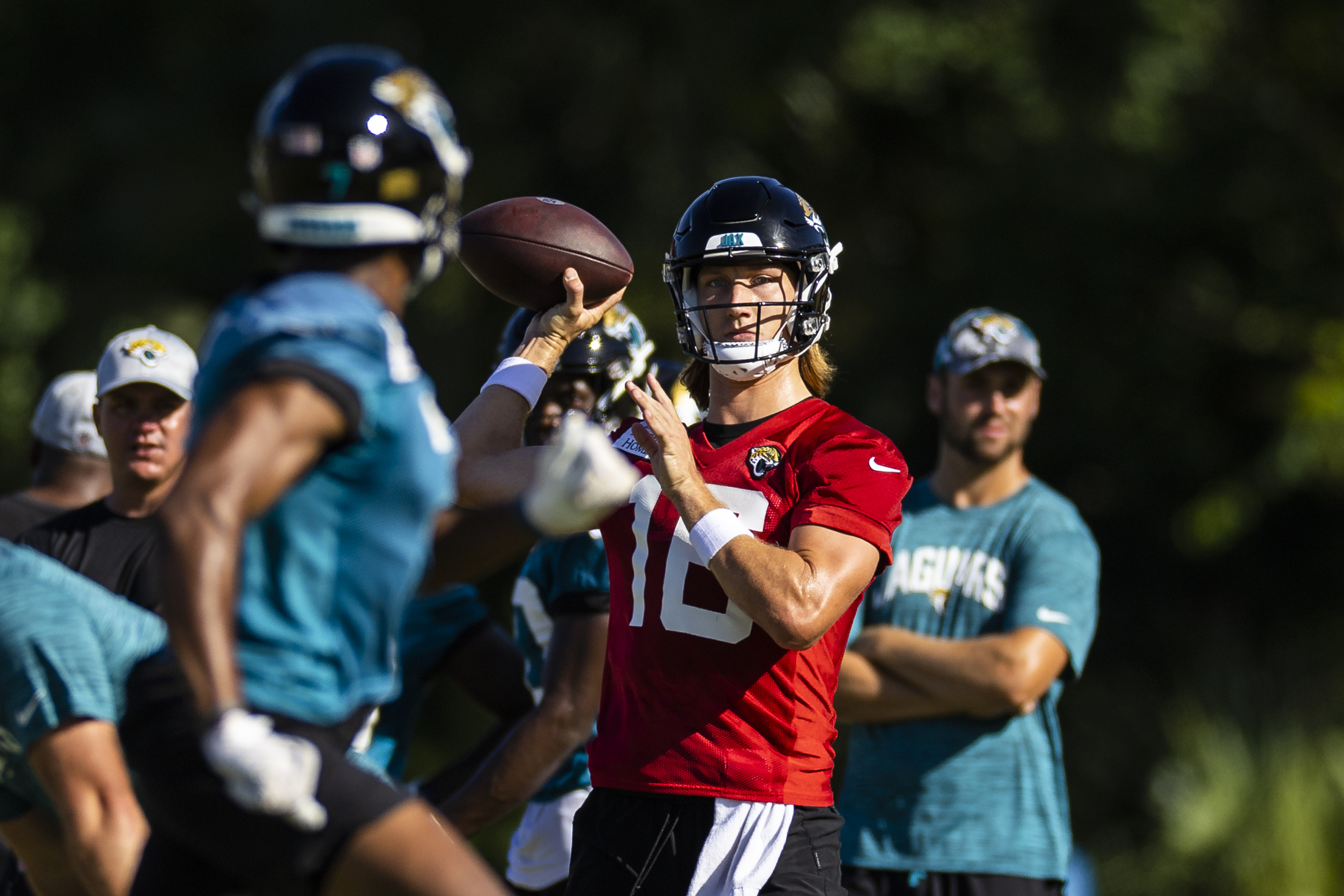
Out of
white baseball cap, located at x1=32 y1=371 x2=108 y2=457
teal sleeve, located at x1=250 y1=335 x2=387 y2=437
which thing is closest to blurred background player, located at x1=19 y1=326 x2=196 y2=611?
white baseball cap, located at x1=32 y1=371 x2=108 y2=457

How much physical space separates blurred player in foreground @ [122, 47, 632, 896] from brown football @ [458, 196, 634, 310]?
3.45 ft

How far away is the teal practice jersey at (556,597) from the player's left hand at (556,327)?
29.5 inches

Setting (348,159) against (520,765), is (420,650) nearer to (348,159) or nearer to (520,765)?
(520,765)

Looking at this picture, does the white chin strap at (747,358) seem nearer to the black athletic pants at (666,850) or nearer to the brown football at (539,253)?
the brown football at (539,253)

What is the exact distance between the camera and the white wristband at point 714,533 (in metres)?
3.29

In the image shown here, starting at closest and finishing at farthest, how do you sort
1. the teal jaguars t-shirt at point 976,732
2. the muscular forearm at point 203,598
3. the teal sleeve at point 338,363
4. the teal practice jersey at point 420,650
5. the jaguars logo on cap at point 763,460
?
1. the muscular forearm at point 203,598
2. the teal sleeve at point 338,363
3. the jaguars logo on cap at point 763,460
4. the teal practice jersey at point 420,650
5. the teal jaguars t-shirt at point 976,732

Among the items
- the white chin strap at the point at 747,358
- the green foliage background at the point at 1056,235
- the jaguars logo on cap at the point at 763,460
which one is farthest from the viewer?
the green foliage background at the point at 1056,235

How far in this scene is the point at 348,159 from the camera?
100 inches

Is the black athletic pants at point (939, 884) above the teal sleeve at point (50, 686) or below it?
below

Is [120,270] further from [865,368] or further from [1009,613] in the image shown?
[1009,613]

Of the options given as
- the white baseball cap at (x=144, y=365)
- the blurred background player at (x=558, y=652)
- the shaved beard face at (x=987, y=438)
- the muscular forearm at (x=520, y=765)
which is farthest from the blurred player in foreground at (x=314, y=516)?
the shaved beard face at (x=987, y=438)

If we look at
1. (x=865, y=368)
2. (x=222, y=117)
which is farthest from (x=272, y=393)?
(x=222, y=117)

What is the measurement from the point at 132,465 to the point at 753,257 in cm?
209

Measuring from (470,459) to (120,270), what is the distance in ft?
38.3
